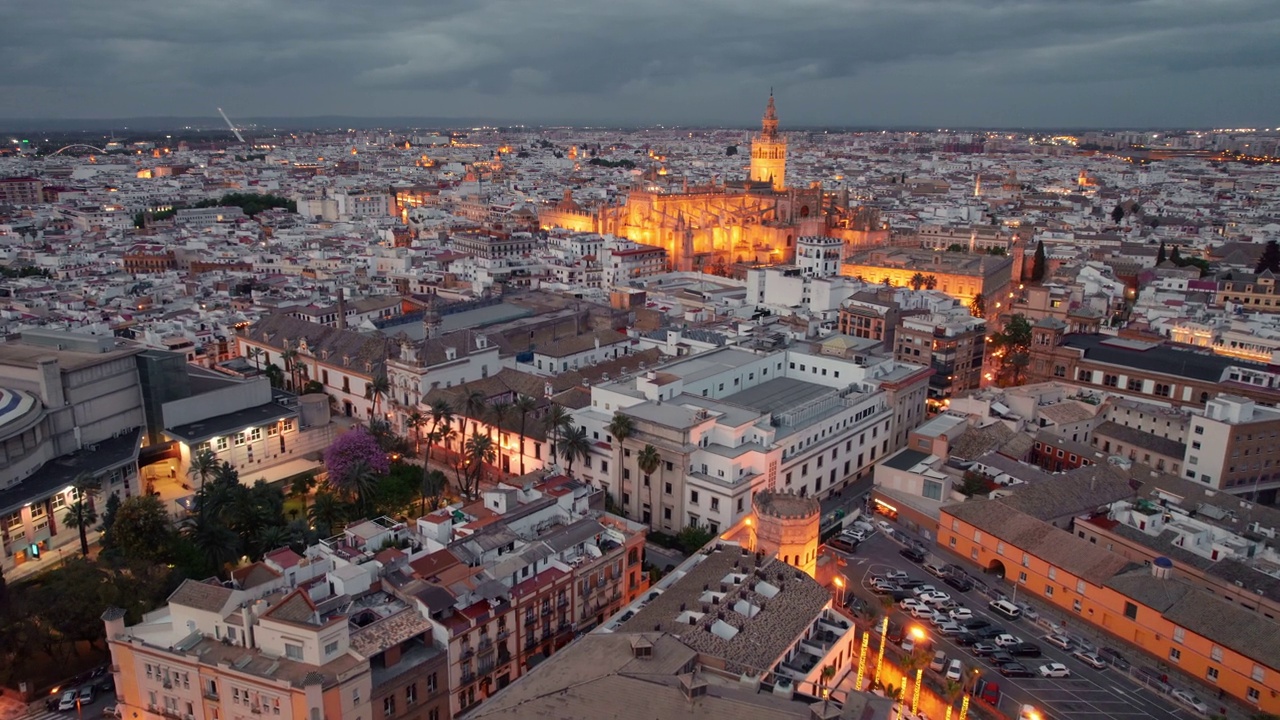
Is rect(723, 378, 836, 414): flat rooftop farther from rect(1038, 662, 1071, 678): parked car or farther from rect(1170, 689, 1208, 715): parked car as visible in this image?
rect(1170, 689, 1208, 715): parked car

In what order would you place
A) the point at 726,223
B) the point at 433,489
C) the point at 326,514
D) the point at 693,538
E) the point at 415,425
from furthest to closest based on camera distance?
the point at 726,223
the point at 415,425
the point at 433,489
the point at 693,538
the point at 326,514

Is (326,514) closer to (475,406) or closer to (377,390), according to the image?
(475,406)

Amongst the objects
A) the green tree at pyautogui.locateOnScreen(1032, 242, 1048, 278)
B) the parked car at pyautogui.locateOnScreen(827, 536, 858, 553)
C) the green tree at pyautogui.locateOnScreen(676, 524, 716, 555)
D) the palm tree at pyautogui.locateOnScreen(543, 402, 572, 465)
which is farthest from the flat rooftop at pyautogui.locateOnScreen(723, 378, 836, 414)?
the green tree at pyautogui.locateOnScreen(1032, 242, 1048, 278)

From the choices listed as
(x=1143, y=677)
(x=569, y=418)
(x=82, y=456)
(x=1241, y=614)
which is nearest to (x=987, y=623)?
(x=1143, y=677)

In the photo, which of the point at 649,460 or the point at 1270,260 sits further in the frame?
the point at 1270,260

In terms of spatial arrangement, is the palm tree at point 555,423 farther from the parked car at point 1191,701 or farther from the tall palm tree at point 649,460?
the parked car at point 1191,701

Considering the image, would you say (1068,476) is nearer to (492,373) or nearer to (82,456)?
(492,373)

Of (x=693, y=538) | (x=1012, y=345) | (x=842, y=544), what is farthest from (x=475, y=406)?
(x=1012, y=345)
